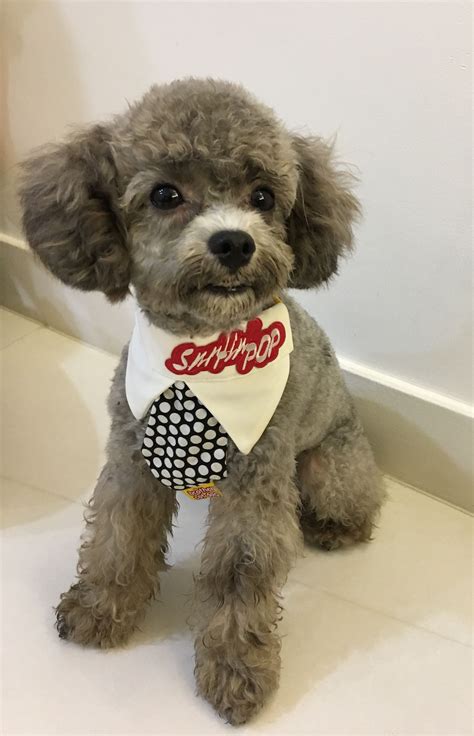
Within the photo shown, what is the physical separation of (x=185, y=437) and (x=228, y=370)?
0.44ft

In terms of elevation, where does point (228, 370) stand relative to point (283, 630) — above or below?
above

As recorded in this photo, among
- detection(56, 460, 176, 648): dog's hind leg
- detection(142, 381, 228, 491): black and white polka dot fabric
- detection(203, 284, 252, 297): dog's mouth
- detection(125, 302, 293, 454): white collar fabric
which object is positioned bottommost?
detection(56, 460, 176, 648): dog's hind leg

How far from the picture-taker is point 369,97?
4.85 feet

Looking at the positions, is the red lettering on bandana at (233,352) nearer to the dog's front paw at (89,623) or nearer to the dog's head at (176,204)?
the dog's head at (176,204)

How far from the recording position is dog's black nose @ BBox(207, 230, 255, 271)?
3.05 feet

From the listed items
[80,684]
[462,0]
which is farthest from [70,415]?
[462,0]

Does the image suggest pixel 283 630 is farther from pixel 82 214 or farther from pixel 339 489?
pixel 82 214

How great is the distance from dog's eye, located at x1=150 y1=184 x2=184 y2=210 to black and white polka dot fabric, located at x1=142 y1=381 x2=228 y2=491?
0.30 metres

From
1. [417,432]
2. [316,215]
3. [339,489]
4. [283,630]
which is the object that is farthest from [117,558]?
[417,432]

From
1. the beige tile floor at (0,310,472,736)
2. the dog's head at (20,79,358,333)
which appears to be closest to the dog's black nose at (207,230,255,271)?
the dog's head at (20,79,358,333)

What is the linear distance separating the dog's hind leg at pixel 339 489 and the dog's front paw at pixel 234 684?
39 centimetres

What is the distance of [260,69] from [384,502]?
1.05 m

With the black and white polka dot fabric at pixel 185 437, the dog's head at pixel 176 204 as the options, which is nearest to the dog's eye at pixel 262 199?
the dog's head at pixel 176 204

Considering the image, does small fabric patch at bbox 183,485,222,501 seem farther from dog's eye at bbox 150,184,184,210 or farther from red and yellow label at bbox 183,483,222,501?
dog's eye at bbox 150,184,184,210
